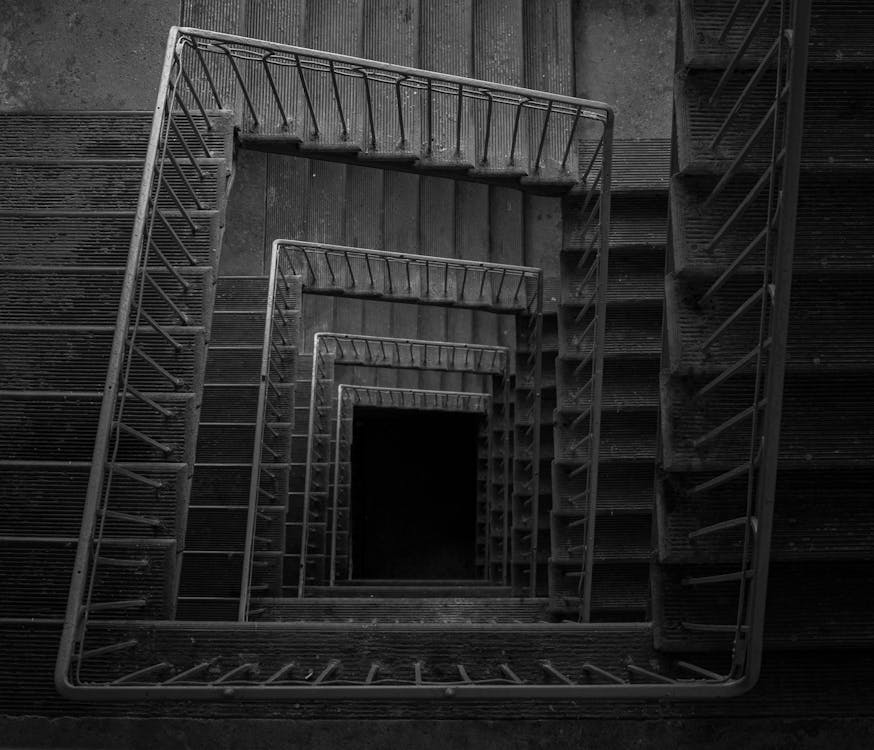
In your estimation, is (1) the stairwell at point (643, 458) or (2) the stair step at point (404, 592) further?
(2) the stair step at point (404, 592)

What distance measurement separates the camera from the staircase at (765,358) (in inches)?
106

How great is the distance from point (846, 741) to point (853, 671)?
22cm

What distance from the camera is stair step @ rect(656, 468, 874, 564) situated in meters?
2.71

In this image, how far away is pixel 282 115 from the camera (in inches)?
170

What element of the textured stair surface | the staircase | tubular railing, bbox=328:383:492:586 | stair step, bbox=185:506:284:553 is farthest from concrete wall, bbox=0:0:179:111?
tubular railing, bbox=328:383:492:586

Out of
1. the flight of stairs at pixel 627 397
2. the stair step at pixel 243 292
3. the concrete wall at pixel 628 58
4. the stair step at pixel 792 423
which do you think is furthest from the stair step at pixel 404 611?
the concrete wall at pixel 628 58

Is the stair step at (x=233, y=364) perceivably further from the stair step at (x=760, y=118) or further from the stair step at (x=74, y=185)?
the stair step at (x=760, y=118)

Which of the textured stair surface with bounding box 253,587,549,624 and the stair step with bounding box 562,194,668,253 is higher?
the stair step with bounding box 562,194,668,253

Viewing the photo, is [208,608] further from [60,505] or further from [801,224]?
[801,224]

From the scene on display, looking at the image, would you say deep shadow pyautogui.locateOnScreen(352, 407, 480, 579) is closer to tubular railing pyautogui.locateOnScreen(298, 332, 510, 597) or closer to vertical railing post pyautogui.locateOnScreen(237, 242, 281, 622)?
tubular railing pyautogui.locateOnScreen(298, 332, 510, 597)

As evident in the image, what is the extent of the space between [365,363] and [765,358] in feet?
20.4

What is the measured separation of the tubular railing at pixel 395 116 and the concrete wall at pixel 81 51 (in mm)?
522

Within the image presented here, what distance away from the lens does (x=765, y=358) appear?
2.60 m

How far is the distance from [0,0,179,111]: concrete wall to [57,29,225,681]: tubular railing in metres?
1.00
